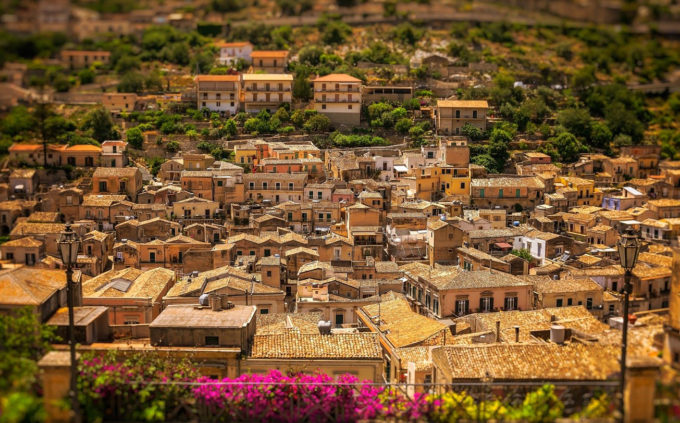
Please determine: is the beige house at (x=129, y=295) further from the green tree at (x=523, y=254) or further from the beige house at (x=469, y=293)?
the green tree at (x=523, y=254)

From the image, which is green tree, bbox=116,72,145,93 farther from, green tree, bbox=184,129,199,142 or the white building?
green tree, bbox=184,129,199,142

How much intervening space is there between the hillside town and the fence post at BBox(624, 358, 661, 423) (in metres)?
0.02

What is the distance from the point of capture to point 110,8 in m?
63.2

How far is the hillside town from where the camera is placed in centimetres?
992

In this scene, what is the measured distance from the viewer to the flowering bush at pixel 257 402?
313 inches

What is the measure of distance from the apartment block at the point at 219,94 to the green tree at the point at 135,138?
3.83 m

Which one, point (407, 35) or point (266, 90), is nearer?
point (266, 90)

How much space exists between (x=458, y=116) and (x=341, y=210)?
34.7 feet

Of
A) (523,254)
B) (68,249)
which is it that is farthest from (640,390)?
(523,254)

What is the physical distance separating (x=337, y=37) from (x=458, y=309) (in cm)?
3102

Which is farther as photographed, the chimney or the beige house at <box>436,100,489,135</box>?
the beige house at <box>436,100,489,135</box>

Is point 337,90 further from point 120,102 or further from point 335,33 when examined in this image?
point 335,33

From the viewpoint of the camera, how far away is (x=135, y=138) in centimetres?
3438

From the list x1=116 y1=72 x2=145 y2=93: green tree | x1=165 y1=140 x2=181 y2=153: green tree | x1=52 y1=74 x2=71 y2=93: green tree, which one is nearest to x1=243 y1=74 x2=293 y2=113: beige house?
x1=165 y1=140 x2=181 y2=153: green tree
